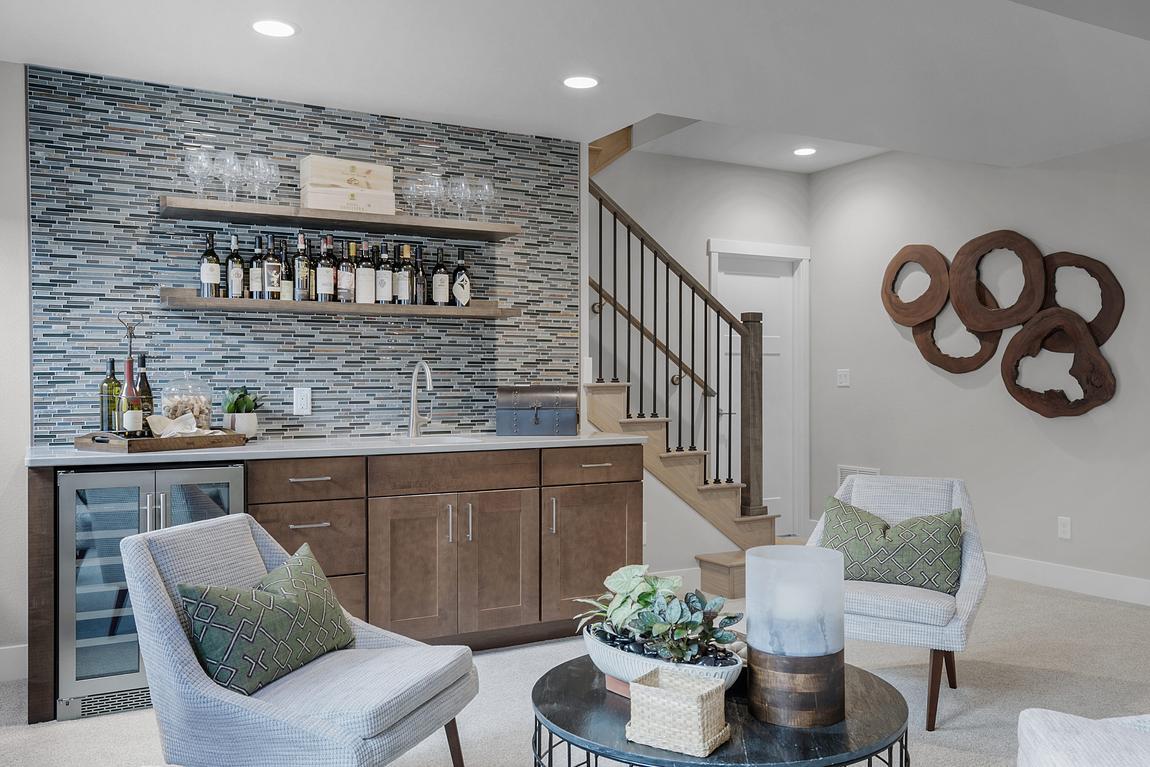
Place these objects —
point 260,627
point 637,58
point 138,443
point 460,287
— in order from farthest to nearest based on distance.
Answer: point 460,287, point 637,58, point 138,443, point 260,627

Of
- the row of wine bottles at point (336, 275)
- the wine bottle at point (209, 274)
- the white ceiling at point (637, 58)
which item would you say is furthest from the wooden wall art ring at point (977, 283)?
the wine bottle at point (209, 274)

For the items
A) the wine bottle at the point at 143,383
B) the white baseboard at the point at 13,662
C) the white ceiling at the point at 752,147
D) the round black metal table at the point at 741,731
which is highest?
the white ceiling at the point at 752,147

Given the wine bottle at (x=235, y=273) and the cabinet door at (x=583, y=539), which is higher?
the wine bottle at (x=235, y=273)

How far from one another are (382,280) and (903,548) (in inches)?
92.2

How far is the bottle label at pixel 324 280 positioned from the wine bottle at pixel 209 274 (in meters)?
0.39

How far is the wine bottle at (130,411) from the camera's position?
3119mm

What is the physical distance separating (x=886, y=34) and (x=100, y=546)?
322cm

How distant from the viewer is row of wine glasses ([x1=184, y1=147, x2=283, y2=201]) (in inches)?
136

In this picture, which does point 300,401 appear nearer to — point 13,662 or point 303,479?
point 303,479

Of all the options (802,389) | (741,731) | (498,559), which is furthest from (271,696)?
(802,389)

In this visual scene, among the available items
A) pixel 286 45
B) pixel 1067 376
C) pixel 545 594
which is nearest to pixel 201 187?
pixel 286 45

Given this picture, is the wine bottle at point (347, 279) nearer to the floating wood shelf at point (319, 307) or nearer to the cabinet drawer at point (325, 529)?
the floating wood shelf at point (319, 307)

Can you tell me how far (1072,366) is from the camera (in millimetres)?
4684

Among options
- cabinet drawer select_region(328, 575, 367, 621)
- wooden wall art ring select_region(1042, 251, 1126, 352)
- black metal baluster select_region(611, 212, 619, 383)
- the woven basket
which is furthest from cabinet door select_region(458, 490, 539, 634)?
wooden wall art ring select_region(1042, 251, 1126, 352)
